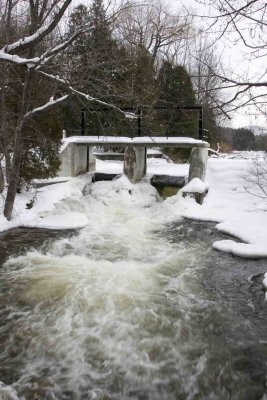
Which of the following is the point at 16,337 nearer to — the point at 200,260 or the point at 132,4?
the point at 200,260

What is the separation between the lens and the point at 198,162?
1266 cm

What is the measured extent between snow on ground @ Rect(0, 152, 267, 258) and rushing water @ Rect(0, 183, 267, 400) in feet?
4.33

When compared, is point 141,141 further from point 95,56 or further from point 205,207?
point 95,56

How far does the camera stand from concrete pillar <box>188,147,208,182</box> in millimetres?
12591

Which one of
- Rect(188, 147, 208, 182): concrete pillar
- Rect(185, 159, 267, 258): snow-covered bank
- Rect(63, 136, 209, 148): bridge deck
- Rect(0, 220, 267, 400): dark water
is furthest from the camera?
Rect(188, 147, 208, 182): concrete pillar

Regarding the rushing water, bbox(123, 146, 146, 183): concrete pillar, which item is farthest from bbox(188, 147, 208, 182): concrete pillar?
the rushing water

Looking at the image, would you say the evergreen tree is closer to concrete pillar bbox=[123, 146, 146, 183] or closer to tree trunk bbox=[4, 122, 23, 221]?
tree trunk bbox=[4, 122, 23, 221]

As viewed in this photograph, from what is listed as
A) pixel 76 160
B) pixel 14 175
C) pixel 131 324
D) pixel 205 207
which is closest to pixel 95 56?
pixel 14 175

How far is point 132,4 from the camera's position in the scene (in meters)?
7.11

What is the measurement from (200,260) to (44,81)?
691cm

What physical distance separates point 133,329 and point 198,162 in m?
8.97

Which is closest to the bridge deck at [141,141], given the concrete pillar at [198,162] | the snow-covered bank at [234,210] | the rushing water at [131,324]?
the concrete pillar at [198,162]

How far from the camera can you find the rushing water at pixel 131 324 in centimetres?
354

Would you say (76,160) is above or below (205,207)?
above
